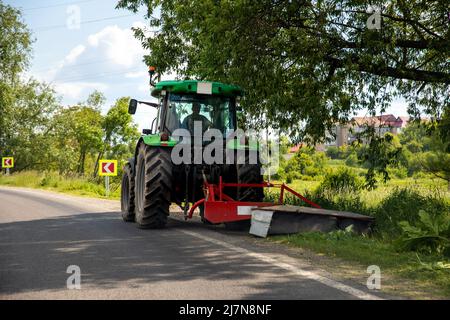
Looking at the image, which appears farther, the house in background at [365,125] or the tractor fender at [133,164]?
the tractor fender at [133,164]

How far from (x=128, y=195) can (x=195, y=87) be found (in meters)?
2.70

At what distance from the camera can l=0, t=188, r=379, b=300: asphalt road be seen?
177 inches

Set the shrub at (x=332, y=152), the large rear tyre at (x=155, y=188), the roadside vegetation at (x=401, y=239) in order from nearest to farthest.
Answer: the roadside vegetation at (x=401, y=239) < the large rear tyre at (x=155, y=188) < the shrub at (x=332, y=152)

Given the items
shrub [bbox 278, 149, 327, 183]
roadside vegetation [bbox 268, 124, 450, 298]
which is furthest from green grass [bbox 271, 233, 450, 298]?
shrub [bbox 278, 149, 327, 183]

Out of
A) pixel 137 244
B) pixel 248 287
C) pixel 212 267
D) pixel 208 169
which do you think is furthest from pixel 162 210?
pixel 248 287

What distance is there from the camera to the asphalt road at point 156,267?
14.7 ft

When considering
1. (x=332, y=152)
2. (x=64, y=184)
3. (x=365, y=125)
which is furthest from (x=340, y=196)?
(x=332, y=152)

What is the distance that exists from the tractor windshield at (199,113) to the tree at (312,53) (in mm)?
557

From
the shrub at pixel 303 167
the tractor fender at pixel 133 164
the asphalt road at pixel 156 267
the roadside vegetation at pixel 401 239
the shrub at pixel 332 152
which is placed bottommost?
the asphalt road at pixel 156 267

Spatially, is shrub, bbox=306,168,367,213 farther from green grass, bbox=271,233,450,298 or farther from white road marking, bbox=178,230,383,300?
white road marking, bbox=178,230,383,300

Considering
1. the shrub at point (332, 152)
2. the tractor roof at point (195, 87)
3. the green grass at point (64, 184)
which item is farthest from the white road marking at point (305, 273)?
the shrub at point (332, 152)

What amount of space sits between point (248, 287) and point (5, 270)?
266cm

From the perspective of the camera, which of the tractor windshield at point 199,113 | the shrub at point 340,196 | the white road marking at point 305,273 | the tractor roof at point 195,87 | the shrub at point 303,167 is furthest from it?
the shrub at point 303,167

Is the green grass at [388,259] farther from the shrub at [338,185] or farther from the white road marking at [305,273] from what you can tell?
the shrub at [338,185]
